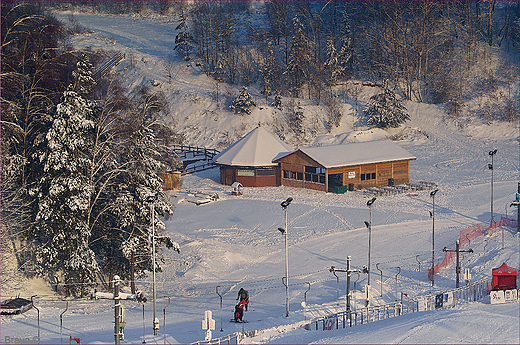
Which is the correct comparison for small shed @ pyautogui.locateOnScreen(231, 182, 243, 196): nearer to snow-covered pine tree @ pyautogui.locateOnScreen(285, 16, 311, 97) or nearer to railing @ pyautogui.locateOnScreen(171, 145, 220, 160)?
railing @ pyautogui.locateOnScreen(171, 145, 220, 160)

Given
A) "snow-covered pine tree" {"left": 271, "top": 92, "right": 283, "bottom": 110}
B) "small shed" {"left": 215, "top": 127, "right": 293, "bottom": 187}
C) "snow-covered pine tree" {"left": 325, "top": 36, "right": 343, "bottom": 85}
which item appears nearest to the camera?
"small shed" {"left": 215, "top": 127, "right": 293, "bottom": 187}

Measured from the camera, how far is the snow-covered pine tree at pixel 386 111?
65.9 metres

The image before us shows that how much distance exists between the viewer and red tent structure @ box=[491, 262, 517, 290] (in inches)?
922

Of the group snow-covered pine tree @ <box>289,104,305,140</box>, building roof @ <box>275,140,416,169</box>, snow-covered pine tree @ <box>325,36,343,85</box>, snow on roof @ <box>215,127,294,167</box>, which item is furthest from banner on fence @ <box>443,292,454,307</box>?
snow-covered pine tree @ <box>325,36,343,85</box>

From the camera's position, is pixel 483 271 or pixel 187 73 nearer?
pixel 483 271

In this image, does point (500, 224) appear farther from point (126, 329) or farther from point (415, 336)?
point (126, 329)

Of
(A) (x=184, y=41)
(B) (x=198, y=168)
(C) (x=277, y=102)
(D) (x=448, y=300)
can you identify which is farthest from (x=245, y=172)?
(A) (x=184, y=41)

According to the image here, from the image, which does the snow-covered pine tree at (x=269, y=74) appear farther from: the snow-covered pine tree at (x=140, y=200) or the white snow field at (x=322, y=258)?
the snow-covered pine tree at (x=140, y=200)

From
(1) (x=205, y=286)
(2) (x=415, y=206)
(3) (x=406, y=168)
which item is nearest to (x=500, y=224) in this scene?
(2) (x=415, y=206)

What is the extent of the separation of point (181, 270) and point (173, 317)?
28.1ft

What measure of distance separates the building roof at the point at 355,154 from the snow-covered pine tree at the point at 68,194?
77.8ft

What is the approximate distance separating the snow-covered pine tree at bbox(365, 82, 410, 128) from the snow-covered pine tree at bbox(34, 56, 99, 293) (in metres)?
45.8

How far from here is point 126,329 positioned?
20.4 meters

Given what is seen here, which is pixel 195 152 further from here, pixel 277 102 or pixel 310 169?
pixel 310 169
